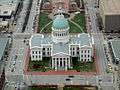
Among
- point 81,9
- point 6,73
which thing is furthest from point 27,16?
point 6,73

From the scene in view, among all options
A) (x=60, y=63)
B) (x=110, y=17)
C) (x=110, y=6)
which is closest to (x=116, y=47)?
(x=110, y=17)

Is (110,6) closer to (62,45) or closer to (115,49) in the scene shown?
(115,49)

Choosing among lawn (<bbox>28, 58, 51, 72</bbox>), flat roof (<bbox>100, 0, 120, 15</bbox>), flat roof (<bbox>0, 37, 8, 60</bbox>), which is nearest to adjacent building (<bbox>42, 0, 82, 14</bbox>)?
flat roof (<bbox>100, 0, 120, 15</bbox>)

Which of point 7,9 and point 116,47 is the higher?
point 7,9

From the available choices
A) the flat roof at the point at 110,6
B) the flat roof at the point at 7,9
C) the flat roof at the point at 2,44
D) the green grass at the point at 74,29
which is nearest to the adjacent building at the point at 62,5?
the flat roof at the point at 7,9

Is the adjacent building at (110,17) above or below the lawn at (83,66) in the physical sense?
above

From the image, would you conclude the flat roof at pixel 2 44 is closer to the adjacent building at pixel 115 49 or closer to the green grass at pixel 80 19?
the green grass at pixel 80 19

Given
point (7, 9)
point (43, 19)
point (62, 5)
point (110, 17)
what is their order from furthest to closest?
point (62, 5) < point (7, 9) < point (43, 19) < point (110, 17)
